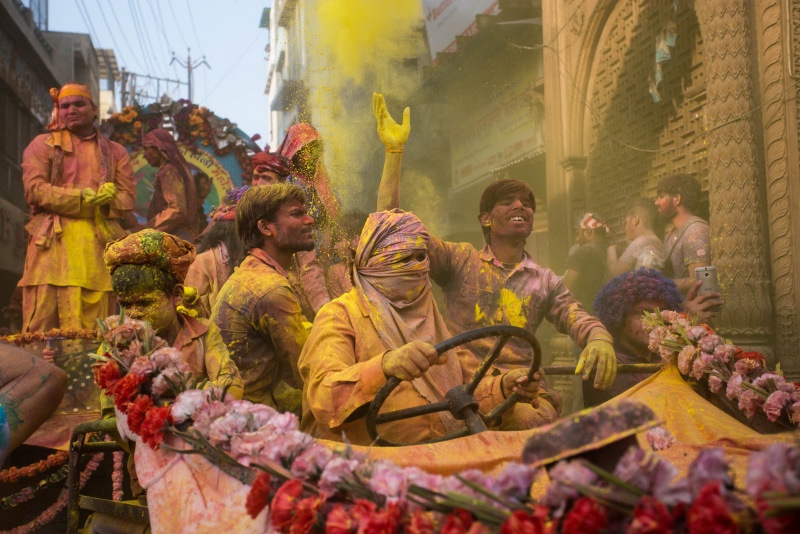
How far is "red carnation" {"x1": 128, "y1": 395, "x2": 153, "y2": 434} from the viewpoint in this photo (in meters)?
2.60

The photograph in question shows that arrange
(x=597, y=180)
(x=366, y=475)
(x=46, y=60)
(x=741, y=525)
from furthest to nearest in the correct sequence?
1. (x=46, y=60)
2. (x=597, y=180)
3. (x=366, y=475)
4. (x=741, y=525)

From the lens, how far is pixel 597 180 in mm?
9008

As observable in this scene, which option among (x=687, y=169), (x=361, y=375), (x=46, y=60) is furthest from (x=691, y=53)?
(x=46, y=60)

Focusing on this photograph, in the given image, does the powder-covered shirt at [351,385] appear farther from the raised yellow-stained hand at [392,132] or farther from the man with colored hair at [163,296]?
the raised yellow-stained hand at [392,132]

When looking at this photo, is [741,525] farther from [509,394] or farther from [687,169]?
[687,169]

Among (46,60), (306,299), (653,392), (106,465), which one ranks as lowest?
(106,465)

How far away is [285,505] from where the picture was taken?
1914mm

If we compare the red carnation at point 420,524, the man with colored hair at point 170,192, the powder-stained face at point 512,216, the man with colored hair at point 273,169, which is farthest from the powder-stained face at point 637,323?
the man with colored hair at point 170,192

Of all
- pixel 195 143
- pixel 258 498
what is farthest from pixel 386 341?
pixel 195 143

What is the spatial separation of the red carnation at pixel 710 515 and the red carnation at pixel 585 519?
0.14 metres

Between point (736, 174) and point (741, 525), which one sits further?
point (736, 174)

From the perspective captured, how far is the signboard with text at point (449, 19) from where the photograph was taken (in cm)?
1073

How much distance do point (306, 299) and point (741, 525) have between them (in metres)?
4.23

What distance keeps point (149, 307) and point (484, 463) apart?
1.62 metres
